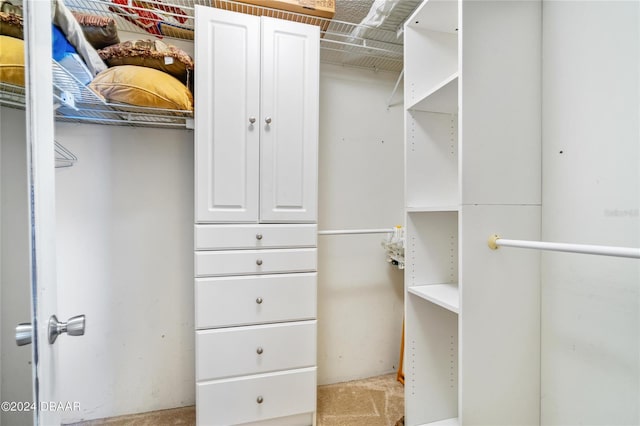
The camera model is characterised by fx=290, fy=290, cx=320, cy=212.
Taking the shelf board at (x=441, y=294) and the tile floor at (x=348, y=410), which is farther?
the tile floor at (x=348, y=410)

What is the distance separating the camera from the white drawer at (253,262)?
1418mm

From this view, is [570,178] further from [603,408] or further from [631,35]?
[603,408]

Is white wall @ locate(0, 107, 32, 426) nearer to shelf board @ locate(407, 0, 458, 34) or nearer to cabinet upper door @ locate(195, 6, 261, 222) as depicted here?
cabinet upper door @ locate(195, 6, 261, 222)

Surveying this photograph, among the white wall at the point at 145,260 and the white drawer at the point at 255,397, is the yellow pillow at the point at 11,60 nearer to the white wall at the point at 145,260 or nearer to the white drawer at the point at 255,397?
the white wall at the point at 145,260

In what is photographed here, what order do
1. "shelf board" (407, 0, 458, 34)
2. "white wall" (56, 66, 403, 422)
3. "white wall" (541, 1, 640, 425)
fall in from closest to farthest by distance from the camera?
1. "white wall" (541, 1, 640, 425)
2. "shelf board" (407, 0, 458, 34)
3. "white wall" (56, 66, 403, 422)

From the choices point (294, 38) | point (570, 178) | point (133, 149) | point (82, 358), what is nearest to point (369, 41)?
point (294, 38)

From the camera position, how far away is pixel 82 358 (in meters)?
1.60

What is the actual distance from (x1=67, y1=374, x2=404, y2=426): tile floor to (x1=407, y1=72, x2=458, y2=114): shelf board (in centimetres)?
162

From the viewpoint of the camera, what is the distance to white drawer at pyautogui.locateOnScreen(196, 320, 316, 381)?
141 centimetres

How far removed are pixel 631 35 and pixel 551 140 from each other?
34 cm

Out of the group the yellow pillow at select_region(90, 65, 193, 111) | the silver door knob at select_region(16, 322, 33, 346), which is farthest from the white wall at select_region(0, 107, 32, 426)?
the yellow pillow at select_region(90, 65, 193, 111)

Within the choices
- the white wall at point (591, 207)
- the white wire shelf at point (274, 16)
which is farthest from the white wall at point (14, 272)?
the white wall at point (591, 207)

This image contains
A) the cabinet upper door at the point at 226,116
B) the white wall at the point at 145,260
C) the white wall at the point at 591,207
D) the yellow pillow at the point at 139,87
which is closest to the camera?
the white wall at the point at 591,207

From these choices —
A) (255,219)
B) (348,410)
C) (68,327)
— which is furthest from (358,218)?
(68,327)
